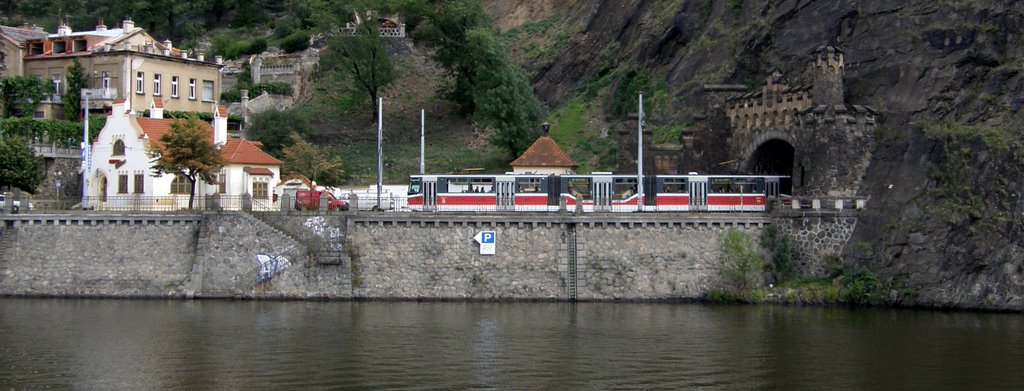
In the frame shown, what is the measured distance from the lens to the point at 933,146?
2226 inches

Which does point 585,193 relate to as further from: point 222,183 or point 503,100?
point 222,183

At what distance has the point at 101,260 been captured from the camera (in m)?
58.6

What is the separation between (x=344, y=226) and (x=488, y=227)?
20.8 feet

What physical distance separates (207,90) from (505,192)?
3397cm

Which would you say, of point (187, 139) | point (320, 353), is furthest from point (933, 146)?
point (187, 139)

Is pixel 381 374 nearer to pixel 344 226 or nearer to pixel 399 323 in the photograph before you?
pixel 399 323

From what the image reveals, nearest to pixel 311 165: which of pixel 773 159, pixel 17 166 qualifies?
pixel 17 166

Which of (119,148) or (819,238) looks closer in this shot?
(819,238)

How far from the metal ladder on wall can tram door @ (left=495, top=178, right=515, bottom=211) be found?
417cm

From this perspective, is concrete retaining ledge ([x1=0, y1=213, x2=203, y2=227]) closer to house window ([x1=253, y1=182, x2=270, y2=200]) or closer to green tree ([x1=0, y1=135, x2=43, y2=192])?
house window ([x1=253, y1=182, x2=270, y2=200])

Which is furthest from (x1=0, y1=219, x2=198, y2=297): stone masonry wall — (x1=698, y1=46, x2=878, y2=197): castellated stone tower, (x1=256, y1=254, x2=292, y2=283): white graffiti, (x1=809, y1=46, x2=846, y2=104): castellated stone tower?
(x1=809, y1=46, x2=846, y2=104): castellated stone tower

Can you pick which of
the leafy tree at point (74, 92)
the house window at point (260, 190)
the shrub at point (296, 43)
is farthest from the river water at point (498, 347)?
the shrub at point (296, 43)

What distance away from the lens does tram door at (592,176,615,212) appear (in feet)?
201

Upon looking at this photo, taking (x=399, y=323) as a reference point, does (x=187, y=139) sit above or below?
above
